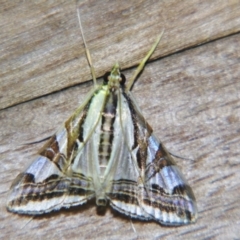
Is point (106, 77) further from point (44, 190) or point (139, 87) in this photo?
point (44, 190)

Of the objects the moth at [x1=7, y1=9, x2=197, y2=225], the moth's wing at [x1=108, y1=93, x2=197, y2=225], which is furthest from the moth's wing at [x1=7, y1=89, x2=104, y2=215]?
the moth's wing at [x1=108, y1=93, x2=197, y2=225]

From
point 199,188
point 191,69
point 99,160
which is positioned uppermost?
point 191,69

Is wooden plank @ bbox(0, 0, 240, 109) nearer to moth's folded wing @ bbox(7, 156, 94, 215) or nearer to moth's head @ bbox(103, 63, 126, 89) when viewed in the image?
moth's head @ bbox(103, 63, 126, 89)

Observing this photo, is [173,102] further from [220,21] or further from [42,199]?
[42,199]

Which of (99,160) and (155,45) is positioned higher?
(155,45)

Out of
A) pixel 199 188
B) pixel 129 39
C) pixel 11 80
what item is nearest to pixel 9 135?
pixel 11 80
